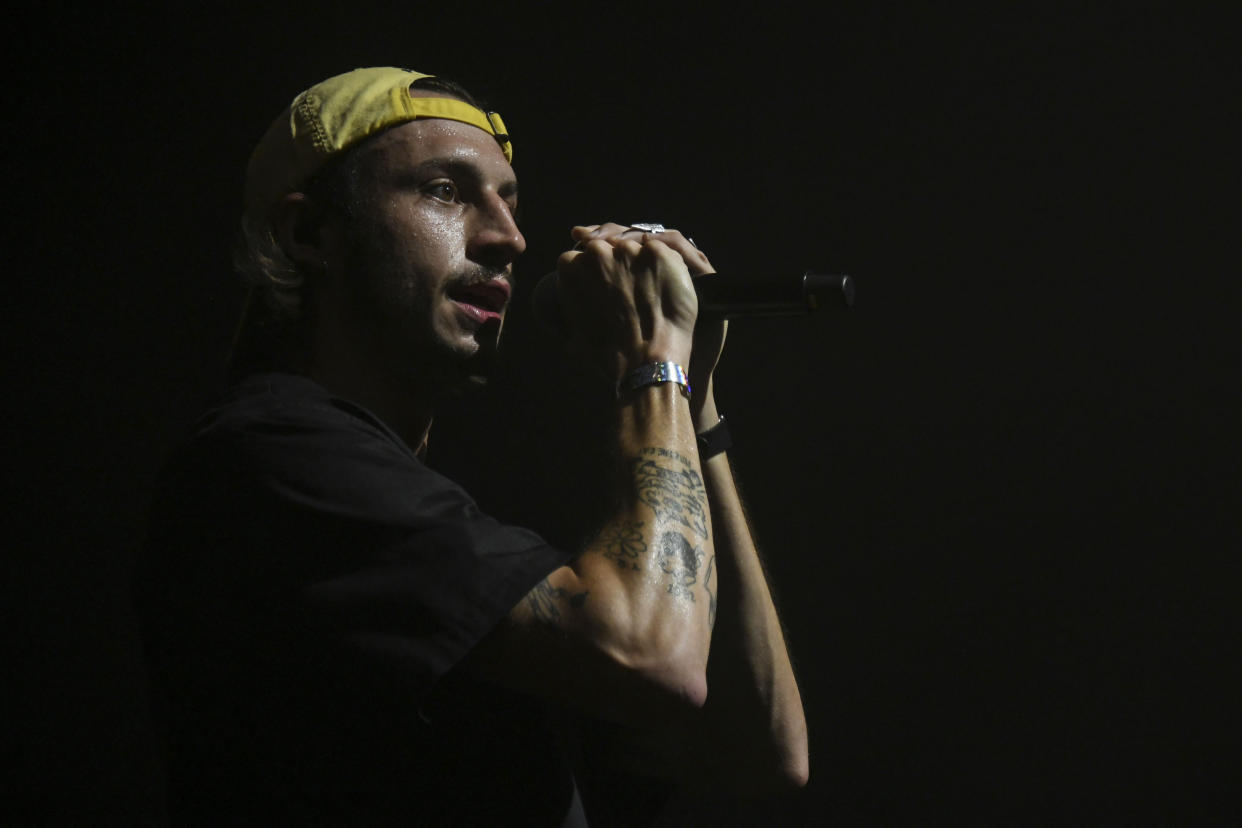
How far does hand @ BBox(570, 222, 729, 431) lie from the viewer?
1.36 metres

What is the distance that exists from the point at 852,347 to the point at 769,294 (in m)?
0.89

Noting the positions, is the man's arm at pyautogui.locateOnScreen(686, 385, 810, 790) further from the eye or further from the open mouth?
the eye

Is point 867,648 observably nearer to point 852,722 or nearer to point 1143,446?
point 852,722

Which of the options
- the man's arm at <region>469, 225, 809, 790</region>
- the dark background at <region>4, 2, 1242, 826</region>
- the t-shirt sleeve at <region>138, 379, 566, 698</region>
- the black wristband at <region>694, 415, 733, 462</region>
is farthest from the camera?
the dark background at <region>4, 2, 1242, 826</region>

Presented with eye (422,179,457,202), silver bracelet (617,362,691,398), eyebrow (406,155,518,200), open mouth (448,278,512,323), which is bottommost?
silver bracelet (617,362,691,398)

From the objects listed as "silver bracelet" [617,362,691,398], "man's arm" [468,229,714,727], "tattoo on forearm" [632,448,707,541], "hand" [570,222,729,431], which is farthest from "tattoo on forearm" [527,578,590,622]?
"hand" [570,222,729,431]

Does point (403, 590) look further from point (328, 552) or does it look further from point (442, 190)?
point (442, 190)

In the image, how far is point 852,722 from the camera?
2.03m

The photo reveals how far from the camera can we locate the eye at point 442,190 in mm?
1371

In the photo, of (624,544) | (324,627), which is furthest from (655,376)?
(324,627)

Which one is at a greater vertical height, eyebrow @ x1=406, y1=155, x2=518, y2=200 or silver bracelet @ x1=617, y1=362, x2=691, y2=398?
eyebrow @ x1=406, y1=155, x2=518, y2=200

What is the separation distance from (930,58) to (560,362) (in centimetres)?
102

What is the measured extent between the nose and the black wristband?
0.38 metres

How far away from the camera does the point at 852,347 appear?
85.8 inches
